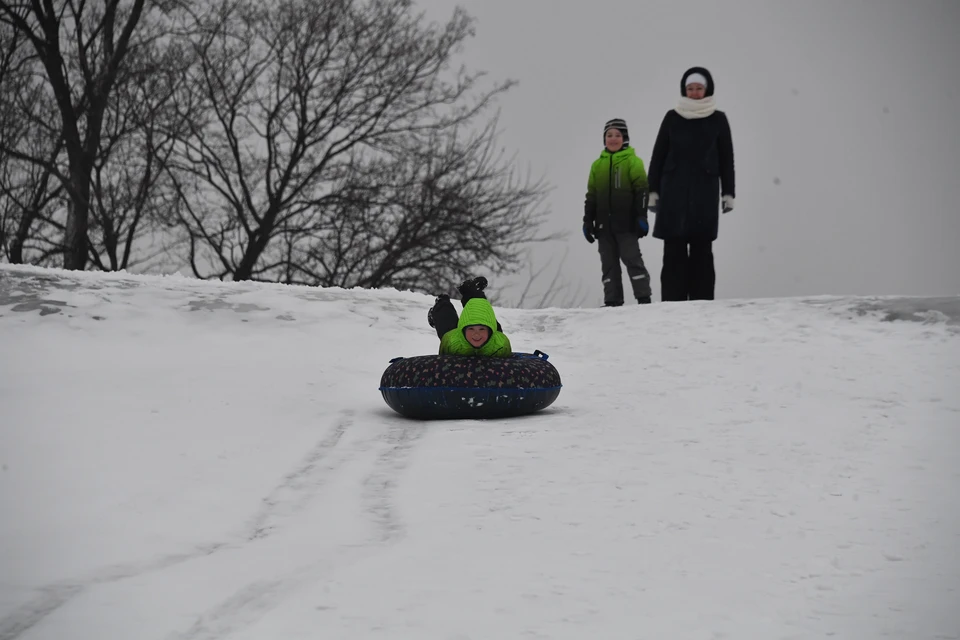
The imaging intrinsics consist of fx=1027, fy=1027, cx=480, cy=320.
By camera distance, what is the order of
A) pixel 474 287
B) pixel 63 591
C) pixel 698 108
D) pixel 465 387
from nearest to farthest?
pixel 63 591 < pixel 465 387 < pixel 474 287 < pixel 698 108

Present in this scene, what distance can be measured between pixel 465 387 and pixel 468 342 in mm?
409

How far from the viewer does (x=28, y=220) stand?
16000 millimetres

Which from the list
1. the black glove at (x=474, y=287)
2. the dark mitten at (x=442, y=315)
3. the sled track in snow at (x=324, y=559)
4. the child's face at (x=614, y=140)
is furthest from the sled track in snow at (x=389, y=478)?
the child's face at (x=614, y=140)

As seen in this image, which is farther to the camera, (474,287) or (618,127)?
(618,127)

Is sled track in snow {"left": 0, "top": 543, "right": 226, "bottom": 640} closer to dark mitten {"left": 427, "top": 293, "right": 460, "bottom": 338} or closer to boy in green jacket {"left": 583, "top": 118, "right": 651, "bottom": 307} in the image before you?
dark mitten {"left": 427, "top": 293, "right": 460, "bottom": 338}

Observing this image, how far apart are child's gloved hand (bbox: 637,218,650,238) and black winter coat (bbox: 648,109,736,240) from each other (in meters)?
0.08

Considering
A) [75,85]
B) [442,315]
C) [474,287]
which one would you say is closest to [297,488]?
[474,287]

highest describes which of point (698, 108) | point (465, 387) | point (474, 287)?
point (698, 108)

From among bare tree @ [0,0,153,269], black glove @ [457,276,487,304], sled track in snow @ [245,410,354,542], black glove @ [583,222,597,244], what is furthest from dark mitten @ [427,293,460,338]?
bare tree @ [0,0,153,269]

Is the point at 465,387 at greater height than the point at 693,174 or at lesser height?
lesser

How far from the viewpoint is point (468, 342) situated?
6.39 metres

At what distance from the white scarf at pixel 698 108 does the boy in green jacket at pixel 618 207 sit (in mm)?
625

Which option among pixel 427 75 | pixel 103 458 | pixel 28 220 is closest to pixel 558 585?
pixel 103 458

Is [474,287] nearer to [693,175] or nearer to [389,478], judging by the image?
[389,478]
